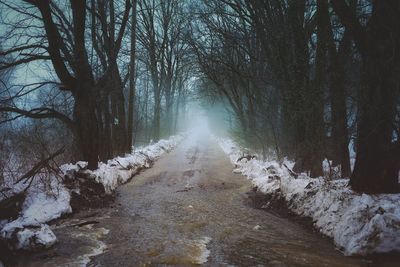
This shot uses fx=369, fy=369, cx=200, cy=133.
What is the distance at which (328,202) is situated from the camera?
23.1ft

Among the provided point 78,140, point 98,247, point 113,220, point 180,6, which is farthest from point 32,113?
point 180,6

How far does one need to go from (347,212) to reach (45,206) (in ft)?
19.3

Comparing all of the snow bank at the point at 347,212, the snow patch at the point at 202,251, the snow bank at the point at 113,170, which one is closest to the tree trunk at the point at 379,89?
the snow bank at the point at 347,212

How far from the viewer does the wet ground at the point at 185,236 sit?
211 inches

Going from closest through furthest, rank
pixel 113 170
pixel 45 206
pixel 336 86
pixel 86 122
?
pixel 45 206, pixel 336 86, pixel 86 122, pixel 113 170

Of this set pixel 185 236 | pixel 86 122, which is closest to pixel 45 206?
pixel 185 236

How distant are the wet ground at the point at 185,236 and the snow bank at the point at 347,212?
0.84ft

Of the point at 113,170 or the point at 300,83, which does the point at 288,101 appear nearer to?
the point at 300,83

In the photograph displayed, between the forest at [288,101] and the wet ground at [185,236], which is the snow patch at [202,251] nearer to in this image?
the wet ground at [185,236]

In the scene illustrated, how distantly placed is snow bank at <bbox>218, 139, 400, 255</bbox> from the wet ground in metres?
0.26

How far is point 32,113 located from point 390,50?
851 cm

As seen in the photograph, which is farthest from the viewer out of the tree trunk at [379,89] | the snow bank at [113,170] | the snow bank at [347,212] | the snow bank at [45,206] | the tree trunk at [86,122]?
the tree trunk at [86,122]

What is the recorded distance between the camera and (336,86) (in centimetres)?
845

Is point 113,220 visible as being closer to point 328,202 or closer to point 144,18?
point 328,202
